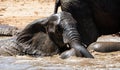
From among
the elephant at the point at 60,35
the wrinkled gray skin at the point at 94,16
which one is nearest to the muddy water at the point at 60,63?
the elephant at the point at 60,35

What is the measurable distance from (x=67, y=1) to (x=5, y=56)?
159 centimetres

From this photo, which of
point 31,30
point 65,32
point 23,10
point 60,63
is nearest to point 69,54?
point 65,32

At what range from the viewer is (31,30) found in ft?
33.3

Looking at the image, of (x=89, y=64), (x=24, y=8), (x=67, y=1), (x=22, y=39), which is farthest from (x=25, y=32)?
(x=24, y=8)

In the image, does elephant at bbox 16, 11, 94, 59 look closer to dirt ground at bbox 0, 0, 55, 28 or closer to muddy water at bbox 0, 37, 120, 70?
muddy water at bbox 0, 37, 120, 70

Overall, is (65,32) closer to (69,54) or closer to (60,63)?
(69,54)

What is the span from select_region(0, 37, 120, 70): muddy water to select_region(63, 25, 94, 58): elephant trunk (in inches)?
5.1

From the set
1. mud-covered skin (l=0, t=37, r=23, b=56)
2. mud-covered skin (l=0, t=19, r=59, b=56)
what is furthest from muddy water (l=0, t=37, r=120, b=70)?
mud-covered skin (l=0, t=37, r=23, b=56)

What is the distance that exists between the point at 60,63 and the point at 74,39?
568 millimetres

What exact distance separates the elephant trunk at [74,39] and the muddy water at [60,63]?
0.13 metres

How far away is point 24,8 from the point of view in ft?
66.7

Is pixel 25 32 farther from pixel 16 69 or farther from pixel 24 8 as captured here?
pixel 24 8

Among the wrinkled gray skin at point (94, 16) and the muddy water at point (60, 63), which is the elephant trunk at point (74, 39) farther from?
the wrinkled gray skin at point (94, 16)

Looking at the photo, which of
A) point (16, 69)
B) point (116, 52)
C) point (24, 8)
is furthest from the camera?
point (24, 8)
